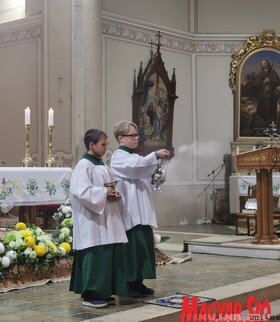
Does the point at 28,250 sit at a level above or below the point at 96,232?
below

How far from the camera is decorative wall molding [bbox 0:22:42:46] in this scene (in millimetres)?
12594

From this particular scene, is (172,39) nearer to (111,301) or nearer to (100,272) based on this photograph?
(111,301)

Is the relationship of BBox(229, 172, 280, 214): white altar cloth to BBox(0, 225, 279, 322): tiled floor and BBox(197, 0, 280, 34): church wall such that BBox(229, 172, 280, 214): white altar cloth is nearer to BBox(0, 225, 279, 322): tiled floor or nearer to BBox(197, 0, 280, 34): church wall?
BBox(197, 0, 280, 34): church wall

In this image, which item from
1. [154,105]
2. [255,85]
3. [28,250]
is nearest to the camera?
[28,250]

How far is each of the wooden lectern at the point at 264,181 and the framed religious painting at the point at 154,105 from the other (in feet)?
16.9

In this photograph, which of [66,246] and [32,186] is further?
[32,186]

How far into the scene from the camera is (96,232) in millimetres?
4957

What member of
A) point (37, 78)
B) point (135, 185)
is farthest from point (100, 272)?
point (37, 78)

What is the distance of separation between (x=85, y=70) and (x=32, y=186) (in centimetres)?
405

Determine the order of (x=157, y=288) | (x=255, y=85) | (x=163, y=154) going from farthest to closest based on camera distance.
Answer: (x=255, y=85) → (x=157, y=288) → (x=163, y=154)

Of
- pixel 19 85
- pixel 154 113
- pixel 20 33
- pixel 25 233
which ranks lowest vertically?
pixel 25 233

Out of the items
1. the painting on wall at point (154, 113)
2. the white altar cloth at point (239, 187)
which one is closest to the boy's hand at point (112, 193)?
the white altar cloth at point (239, 187)

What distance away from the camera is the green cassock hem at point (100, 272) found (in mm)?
4914

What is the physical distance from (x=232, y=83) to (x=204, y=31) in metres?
1.40
